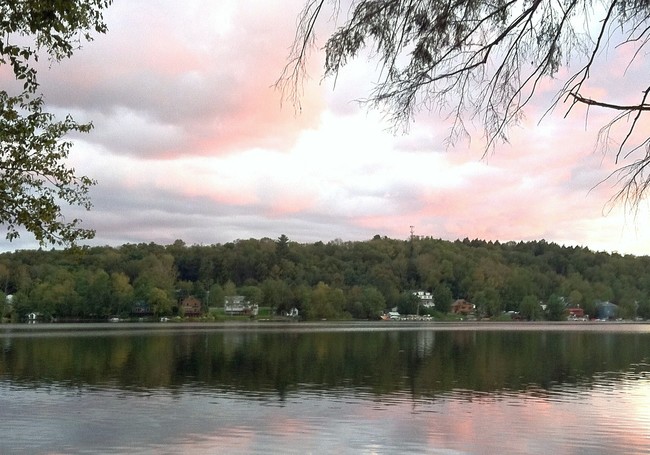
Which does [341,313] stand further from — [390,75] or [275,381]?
[390,75]

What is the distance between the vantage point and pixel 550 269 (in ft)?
607

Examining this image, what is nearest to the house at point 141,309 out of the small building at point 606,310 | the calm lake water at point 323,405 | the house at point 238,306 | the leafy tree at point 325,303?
the house at point 238,306

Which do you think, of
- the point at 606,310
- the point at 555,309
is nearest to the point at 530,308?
the point at 555,309

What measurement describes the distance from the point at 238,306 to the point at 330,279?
20.9 metres

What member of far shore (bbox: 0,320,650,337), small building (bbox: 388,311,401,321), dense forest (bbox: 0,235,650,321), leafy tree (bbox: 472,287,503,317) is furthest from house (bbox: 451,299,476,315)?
far shore (bbox: 0,320,650,337)

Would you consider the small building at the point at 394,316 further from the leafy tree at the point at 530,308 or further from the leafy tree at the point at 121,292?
the leafy tree at the point at 121,292

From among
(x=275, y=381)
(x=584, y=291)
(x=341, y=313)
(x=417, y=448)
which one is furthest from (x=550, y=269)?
(x=417, y=448)

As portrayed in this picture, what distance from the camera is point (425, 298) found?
187625 mm

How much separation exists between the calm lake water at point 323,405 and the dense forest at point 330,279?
106 m

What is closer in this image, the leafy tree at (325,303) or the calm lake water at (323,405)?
the calm lake water at (323,405)

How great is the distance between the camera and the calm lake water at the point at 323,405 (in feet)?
68.6

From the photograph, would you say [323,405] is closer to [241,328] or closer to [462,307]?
[241,328]

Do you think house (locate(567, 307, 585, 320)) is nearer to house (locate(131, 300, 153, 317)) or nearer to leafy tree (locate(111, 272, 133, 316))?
house (locate(131, 300, 153, 317))

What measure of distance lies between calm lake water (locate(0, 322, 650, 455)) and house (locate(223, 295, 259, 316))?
115465mm
